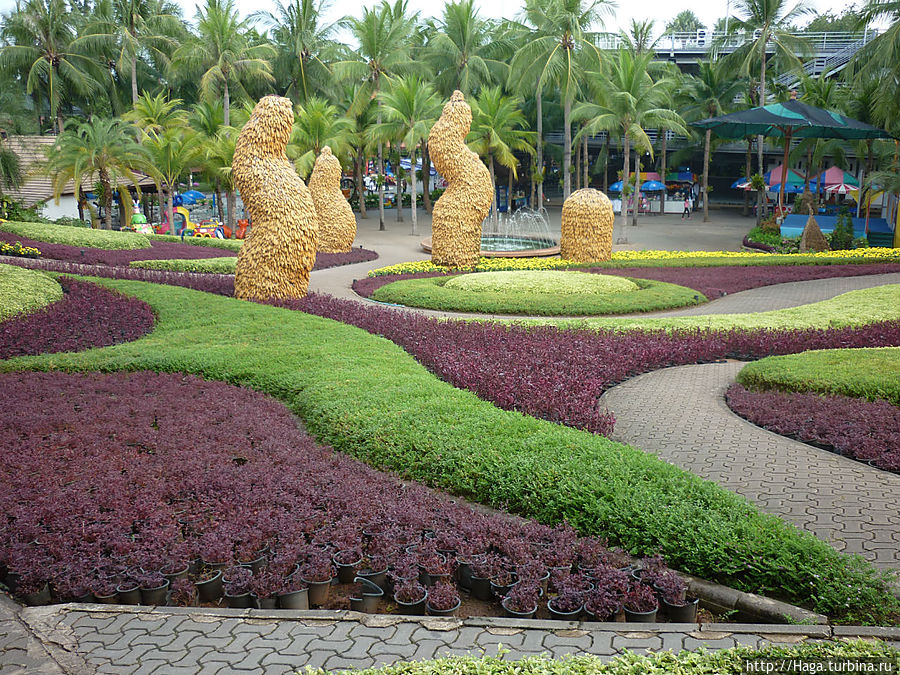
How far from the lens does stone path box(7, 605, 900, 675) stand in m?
3.53

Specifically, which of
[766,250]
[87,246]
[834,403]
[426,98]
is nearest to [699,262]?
[766,250]

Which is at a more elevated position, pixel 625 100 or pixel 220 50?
pixel 220 50

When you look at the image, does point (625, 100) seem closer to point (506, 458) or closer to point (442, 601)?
point (506, 458)

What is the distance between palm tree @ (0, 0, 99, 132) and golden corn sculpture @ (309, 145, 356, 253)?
21038 mm

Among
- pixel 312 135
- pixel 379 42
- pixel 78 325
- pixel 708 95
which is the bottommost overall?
pixel 78 325

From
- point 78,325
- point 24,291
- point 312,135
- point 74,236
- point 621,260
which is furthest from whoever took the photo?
point 312,135

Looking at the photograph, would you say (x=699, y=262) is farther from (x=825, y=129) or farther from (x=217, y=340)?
(x=217, y=340)

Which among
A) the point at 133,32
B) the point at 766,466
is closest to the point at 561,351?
→ the point at 766,466

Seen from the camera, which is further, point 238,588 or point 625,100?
point 625,100

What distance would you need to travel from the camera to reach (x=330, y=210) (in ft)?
84.8

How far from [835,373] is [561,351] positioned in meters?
3.26

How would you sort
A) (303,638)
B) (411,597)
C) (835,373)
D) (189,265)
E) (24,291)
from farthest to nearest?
(189,265), (24,291), (835,373), (411,597), (303,638)

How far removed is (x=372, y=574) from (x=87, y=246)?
21.4 metres

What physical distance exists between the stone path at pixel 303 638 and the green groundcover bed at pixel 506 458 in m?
0.51
